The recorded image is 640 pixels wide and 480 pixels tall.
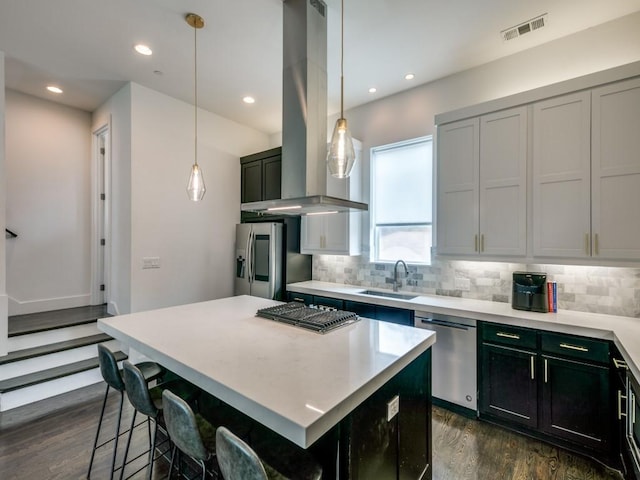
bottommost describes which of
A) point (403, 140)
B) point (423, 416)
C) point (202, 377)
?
point (423, 416)

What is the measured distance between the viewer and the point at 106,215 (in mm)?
4367

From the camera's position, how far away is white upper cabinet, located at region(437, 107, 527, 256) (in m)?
2.62

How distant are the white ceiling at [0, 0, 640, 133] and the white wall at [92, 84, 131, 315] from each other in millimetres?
Answer: 279

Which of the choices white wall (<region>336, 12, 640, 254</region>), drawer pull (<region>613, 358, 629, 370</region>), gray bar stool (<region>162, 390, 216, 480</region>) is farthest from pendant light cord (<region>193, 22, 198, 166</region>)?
drawer pull (<region>613, 358, 629, 370</region>)

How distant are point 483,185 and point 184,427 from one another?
9.43ft

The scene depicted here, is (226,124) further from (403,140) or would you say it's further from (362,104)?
(403,140)

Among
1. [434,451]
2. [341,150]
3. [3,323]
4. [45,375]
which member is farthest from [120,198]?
[434,451]

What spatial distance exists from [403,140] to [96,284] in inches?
185

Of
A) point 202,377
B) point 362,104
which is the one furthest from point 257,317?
point 362,104

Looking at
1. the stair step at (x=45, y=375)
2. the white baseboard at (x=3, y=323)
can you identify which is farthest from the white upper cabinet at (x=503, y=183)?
the white baseboard at (x=3, y=323)

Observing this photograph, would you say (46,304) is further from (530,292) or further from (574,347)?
(574,347)

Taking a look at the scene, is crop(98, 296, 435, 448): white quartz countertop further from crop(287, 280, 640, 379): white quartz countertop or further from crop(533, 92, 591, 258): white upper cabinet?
crop(533, 92, 591, 258): white upper cabinet

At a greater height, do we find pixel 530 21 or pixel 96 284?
pixel 530 21

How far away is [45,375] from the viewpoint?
2.95 metres
